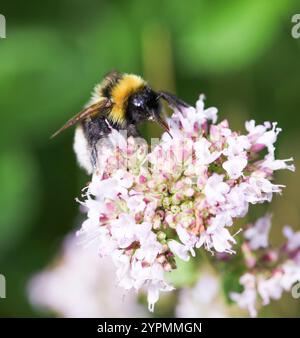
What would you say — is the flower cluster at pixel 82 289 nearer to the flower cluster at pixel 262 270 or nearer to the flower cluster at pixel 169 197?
the flower cluster at pixel 262 270

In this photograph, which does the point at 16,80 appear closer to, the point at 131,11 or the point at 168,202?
the point at 131,11

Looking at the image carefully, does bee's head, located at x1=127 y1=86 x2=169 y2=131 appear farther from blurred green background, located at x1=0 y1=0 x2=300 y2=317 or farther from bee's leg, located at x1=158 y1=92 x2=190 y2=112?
blurred green background, located at x1=0 y1=0 x2=300 y2=317

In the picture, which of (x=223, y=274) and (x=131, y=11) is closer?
(x=223, y=274)

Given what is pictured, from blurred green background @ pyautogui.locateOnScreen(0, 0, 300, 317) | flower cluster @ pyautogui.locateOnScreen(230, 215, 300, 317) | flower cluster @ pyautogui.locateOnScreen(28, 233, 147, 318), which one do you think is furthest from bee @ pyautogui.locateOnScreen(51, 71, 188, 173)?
blurred green background @ pyautogui.locateOnScreen(0, 0, 300, 317)

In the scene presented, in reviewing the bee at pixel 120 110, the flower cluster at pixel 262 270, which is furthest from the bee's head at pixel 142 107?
the flower cluster at pixel 262 270

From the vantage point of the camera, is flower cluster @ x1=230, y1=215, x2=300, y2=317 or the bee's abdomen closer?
the bee's abdomen

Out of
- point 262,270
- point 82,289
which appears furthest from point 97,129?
point 82,289

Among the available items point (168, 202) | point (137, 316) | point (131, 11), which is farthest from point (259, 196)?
point (131, 11)
